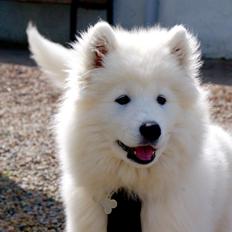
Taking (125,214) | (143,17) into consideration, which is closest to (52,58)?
(125,214)

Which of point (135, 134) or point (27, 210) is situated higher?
point (135, 134)

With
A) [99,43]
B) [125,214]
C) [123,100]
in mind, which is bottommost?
[125,214]

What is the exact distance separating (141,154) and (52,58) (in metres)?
1.29

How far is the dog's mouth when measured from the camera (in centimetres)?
357

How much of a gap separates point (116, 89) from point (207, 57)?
7.49 m

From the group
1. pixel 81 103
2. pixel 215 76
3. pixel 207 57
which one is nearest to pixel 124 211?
pixel 81 103

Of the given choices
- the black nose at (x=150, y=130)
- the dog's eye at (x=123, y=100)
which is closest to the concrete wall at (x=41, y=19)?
the dog's eye at (x=123, y=100)

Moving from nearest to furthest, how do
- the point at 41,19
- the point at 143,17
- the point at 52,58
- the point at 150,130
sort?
the point at 150,130, the point at 52,58, the point at 143,17, the point at 41,19

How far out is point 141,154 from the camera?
A: 359 centimetres

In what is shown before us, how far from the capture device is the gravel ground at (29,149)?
5.11m

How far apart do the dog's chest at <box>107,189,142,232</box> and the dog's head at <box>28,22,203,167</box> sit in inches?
12.6

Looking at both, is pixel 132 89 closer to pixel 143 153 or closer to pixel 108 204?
pixel 143 153

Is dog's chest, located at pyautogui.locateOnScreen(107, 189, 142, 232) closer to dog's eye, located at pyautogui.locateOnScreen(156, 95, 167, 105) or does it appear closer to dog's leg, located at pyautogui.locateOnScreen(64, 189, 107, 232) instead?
dog's leg, located at pyautogui.locateOnScreen(64, 189, 107, 232)

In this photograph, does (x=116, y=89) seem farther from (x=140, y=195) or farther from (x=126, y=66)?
(x=140, y=195)
